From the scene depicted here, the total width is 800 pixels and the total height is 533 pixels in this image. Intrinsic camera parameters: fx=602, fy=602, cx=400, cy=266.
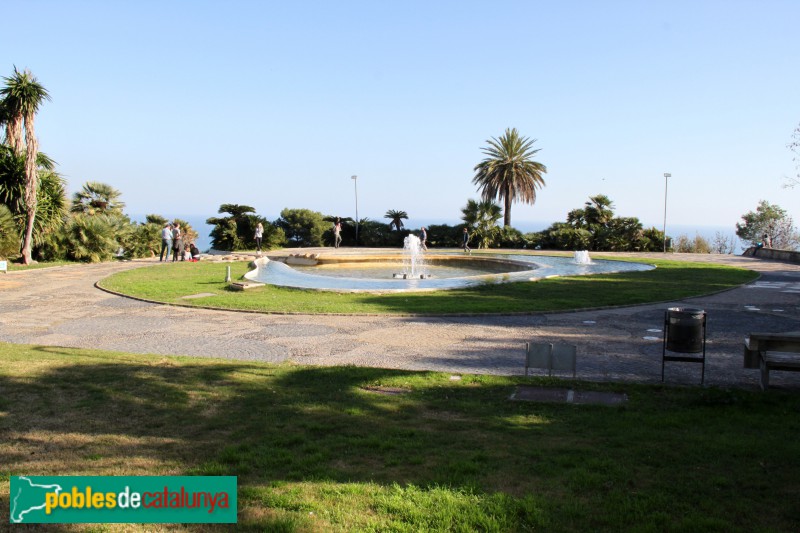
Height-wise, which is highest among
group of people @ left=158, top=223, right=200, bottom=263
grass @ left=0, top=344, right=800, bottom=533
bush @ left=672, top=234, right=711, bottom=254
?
bush @ left=672, top=234, right=711, bottom=254

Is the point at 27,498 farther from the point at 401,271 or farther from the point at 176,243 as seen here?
the point at 176,243

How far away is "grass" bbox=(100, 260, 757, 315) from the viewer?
1359 centimetres

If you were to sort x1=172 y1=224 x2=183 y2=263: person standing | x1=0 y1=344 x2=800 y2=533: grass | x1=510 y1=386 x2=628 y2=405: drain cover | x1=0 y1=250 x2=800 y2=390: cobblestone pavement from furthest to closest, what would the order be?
x1=172 y1=224 x2=183 y2=263: person standing
x1=0 y1=250 x2=800 y2=390: cobblestone pavement
x1=510 y1=386 x2=628 y2=405: drain cover
x1=0 y1=344 x2=800 y2=533: grass

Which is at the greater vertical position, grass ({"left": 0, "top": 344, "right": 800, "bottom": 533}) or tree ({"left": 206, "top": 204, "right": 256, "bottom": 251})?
tree ({"left": 206, "top": 204, "right": 256, "bottom": 251})

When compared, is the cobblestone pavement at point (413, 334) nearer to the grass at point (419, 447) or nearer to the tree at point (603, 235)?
the grass at point (419, 447)

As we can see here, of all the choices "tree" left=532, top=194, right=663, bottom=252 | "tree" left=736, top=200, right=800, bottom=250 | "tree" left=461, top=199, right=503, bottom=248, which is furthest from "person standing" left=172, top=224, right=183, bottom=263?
"tree" left=736, top=200, right=800, bottom=250

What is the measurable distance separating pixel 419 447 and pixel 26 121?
25.4 m

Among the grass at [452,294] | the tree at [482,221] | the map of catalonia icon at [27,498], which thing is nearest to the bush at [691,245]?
the tree at [482,221]

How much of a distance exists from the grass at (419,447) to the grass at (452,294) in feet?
20.7

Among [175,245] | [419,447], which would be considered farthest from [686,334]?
[175,245]

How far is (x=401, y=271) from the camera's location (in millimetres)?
26406

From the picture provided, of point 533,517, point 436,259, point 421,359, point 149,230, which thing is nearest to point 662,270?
point 436,259

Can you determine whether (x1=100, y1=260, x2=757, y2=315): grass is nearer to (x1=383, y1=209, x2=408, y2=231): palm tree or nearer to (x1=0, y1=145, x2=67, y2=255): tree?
(x1=0, y1=145, x2=67, y2=255): tree

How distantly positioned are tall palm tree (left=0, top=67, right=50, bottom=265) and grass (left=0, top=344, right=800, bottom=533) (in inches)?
775
